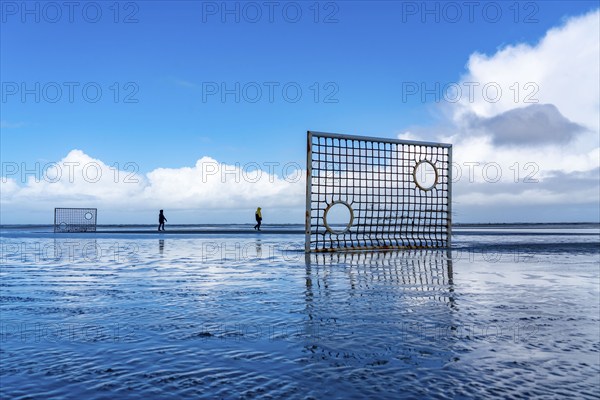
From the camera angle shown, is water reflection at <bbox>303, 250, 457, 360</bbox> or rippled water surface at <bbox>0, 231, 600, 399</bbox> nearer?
rippled water surface at <bbox>0, 231, 600, 399</bbox>

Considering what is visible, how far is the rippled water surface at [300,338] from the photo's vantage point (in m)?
2.89

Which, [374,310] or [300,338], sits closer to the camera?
[300,338]

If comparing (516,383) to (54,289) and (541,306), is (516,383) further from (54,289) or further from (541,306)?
(54,289)

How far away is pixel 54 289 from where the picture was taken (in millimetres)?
7129

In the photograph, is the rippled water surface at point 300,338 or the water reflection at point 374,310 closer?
the rippled water surface at point 300,338

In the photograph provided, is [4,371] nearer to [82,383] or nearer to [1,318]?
[82,383]

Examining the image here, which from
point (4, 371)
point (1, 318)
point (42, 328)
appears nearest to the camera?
point (4, 371)

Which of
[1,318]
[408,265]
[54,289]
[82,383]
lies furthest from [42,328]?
[408,265]

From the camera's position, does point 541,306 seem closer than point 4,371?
No

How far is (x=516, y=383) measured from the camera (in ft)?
9.62

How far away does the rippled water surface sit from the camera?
2.89 m

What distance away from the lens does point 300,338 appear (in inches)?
159

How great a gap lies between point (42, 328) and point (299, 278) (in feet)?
14.9

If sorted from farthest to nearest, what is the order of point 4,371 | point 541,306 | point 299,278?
1. point 299,278
2. point 541,306
3. point 4,371
